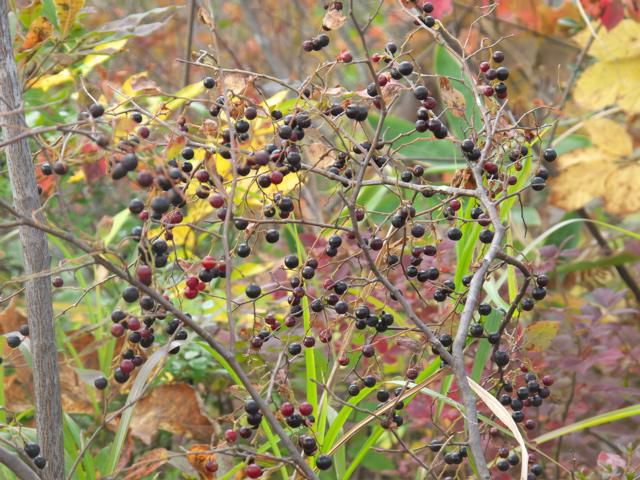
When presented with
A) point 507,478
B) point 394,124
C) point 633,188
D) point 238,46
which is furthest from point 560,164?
point 238,46

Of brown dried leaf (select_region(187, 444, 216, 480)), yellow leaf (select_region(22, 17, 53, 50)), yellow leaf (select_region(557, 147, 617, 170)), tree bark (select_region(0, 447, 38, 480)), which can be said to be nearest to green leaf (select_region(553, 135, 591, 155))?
yellow leaf (select_region(557, 147, 617, 170))

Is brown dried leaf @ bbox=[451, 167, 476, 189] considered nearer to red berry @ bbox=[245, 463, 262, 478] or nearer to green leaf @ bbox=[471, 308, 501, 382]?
green leaf @ bbox=[471, 308, 501, 382]

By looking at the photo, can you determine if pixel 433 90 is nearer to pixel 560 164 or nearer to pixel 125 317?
pixel 560 164

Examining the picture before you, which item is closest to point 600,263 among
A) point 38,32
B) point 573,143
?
point 573,143

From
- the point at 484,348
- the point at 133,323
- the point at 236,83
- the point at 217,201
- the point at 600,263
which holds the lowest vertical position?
the point at 600,263

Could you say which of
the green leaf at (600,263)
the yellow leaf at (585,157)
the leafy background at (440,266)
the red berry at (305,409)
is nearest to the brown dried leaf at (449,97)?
the leafy background at (440,266)

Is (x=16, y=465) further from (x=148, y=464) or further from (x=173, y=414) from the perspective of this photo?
(x=173, y=414)

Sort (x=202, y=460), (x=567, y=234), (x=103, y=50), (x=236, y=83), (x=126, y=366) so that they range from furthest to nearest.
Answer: (x=567, y=234) → (x=103, y=50) → (x=236, y=83) → (x=202, y=460) → (x=126, y=366)

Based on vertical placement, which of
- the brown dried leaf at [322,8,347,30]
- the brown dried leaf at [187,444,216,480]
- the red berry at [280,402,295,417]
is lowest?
the brown dried leaf at [187,444,216,480]
